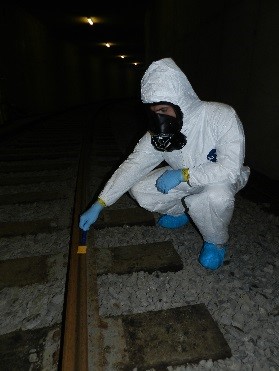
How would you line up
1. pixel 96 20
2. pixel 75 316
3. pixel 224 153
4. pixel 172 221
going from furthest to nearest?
pixel 96 20
pixel 172 221
pixel 224 153
pixel 75 316

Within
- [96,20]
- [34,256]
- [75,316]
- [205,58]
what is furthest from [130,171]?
[96,20]

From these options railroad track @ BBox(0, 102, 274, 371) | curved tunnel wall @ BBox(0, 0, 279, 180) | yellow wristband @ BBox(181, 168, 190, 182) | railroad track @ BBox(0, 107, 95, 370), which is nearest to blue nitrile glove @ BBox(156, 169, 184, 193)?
yellow wristband @ BBox(181, 168, 190, 182)

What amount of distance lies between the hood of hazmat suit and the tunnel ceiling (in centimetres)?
1301

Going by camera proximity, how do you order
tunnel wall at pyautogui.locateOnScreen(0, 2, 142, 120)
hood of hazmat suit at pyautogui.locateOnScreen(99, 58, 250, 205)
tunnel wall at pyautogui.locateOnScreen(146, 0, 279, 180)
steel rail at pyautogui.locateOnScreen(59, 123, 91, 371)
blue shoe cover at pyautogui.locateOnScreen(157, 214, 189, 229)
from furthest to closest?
tunnel wall at pyautogui.locateOnScreen(0, 2, 142, 120)
tunnel wall at pyautogui.locateOnScreen(146, 0, 279, 180)
blue shoe cover at pyautogui.locateOnScreen(157, 214, 189, 229)
hood of hazmat suit at pyautogui.locateOnScreen(99, 58, 250, 205)
steel rail at pyautogui.locateOnScreen(59, 123, 91, 371)

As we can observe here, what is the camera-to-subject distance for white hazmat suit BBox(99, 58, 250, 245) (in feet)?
7.09

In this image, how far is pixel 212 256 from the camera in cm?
232

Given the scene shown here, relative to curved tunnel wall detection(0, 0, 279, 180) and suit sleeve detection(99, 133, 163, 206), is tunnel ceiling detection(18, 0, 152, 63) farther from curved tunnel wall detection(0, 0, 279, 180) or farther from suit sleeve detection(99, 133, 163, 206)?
suit sleeve detection(99, 133, 163, 206)

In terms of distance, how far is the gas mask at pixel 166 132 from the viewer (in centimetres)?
227

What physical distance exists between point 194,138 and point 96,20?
16377mm

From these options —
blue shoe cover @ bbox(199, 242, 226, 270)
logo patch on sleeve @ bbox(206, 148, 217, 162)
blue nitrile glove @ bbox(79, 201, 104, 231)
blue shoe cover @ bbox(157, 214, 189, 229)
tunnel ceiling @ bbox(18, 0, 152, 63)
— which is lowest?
blue shoe cover @ bbox(157, 214, 189, 229)

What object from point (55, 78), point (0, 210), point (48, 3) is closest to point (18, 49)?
point (48, 3)

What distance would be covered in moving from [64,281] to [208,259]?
116 cm

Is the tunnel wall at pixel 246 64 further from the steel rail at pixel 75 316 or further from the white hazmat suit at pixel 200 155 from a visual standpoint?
the steel rail at pixel 75 316

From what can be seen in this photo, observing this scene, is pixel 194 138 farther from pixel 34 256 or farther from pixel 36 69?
pixel 36 69
